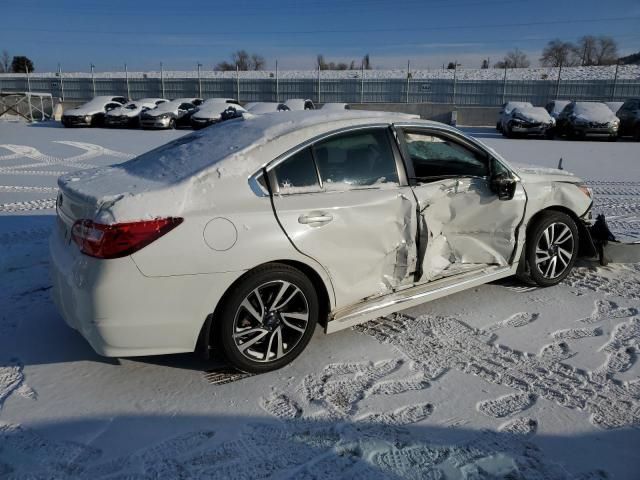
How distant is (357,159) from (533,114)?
18.7 metres

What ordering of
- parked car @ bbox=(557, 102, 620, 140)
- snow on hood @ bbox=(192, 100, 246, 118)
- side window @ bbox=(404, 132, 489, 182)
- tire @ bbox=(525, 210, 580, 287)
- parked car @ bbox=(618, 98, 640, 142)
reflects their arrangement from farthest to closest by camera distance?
snow on hood @ bbox=(192, 100, 246, 118), parked car @ bbox=(618, 98, 640, 142), parked car @ bbox=(557, 102, 620, 140), tire @ bbox=(525, 210, 580, 287), side window @ bbox=(404, 132, 489, 182)

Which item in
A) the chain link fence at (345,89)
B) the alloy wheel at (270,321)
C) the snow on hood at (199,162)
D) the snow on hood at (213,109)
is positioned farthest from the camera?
the chain link fence at (345,89)

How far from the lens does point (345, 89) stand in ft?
109

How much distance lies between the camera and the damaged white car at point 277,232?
296cm

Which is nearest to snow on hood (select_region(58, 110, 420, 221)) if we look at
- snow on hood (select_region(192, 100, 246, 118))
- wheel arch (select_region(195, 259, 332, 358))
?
wheel arch (select_region(195, 259, 332, 358))

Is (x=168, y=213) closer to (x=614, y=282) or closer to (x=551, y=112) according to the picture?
(x=614, y=282)

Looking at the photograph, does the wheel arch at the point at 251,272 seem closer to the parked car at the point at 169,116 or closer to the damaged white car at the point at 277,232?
the damaged white car at the point at 277,232

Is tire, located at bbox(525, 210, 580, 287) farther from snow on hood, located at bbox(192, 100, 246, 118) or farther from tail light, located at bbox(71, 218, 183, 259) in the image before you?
snow on hood, located at bbox(192, 100, 246, 118)

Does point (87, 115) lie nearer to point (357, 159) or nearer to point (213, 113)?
point (213, 113)

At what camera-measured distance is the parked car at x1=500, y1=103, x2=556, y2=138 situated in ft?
65.2

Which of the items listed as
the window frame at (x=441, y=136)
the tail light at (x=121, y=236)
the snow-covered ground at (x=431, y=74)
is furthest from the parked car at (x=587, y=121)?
the tail light at (x=121, y=236)

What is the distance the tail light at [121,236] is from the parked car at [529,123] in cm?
1947

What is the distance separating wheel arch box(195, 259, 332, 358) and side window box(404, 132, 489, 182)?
1.27 meters

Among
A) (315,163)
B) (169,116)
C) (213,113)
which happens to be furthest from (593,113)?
(315,163)
